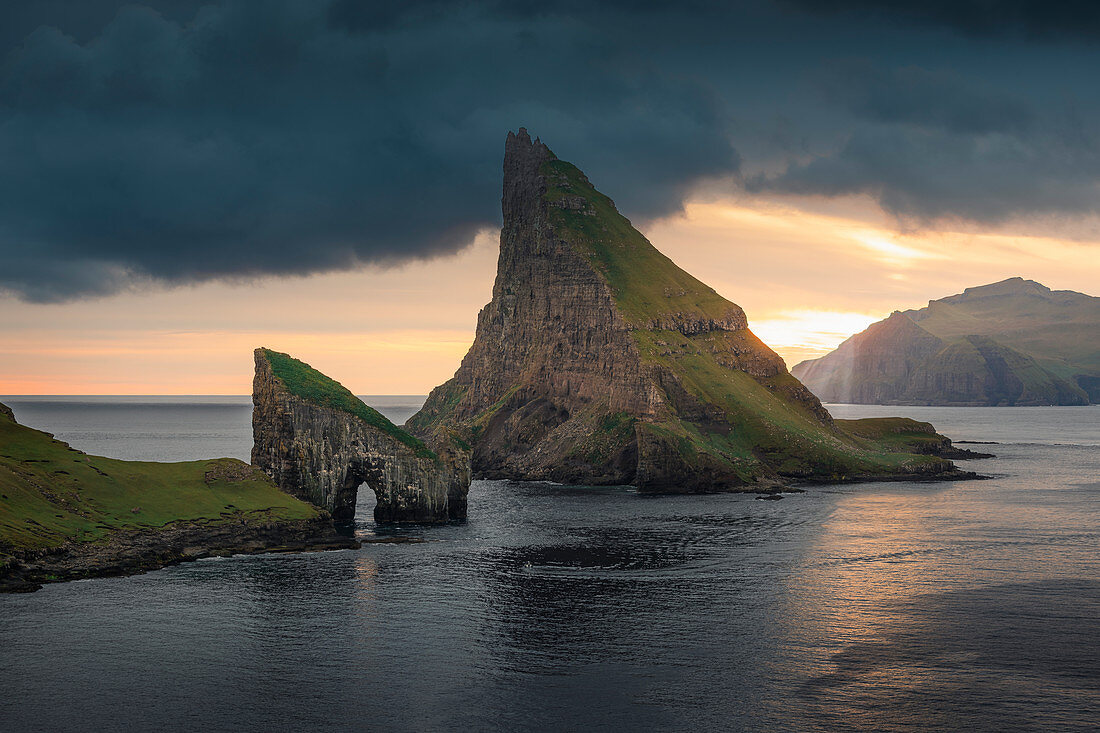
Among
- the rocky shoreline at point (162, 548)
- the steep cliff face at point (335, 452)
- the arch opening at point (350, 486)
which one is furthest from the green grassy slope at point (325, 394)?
the rocky shoreline at point (162, 548)

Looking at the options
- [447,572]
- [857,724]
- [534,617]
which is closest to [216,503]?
[447,572]

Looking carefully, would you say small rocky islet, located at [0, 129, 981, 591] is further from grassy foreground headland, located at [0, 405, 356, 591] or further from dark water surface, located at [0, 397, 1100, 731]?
dark water surface, located at [0, 397, 1100, 731]

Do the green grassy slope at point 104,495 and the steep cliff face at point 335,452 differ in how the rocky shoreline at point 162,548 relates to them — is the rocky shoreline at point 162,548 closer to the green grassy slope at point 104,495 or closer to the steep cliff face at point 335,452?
the green grassy slope at point 104,495

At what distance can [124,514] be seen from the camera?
273 ft

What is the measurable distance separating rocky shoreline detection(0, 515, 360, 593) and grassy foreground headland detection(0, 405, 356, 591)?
0.09 meters

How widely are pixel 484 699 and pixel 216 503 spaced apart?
173 feet

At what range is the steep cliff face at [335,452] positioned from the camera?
104125 millimetres

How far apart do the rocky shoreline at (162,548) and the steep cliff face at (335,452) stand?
9.57 m

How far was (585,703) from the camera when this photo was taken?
46688 millimetres

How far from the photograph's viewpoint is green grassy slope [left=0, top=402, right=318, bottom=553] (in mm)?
76438

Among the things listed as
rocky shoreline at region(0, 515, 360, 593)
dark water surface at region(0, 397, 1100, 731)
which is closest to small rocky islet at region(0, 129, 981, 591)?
rocky shoreline at region(0, 515, 360, 593)

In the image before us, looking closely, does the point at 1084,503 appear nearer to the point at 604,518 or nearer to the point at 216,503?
the point at 604,518

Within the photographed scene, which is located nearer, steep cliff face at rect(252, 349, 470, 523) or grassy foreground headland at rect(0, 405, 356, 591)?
grassy foreground headland at rect(0, 405, 356, 591)

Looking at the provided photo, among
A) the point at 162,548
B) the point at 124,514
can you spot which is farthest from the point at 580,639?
the point at 124,514
